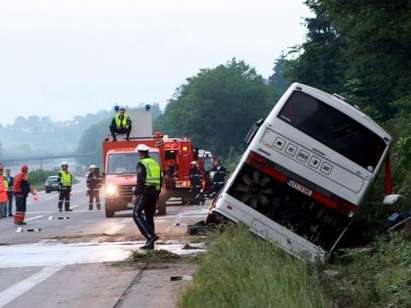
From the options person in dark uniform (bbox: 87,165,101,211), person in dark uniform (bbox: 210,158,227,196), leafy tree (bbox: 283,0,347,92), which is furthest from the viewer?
leafy tree (bbox: 283,0,347,92)

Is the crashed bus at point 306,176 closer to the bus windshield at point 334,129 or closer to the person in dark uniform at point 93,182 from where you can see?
the bus windshield at point 334,129

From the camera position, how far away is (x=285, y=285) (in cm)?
796

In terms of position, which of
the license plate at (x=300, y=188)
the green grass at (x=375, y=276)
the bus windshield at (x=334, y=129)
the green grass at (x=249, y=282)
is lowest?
the green grass at (x=375, y=276)

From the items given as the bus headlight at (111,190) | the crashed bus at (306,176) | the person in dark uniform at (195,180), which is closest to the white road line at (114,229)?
the bus headlight at (111,190)

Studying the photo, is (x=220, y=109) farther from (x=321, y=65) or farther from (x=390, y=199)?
(x=390, y=199)

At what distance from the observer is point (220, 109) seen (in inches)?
3723

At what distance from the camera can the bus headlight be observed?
1072 inches

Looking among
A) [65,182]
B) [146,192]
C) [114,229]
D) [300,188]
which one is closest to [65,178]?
[65,182]

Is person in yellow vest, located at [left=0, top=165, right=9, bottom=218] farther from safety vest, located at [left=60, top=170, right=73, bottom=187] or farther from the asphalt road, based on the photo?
the asphalt road

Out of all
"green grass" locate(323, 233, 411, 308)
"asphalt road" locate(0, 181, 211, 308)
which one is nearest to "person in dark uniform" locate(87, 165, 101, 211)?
"asphalt road" locate(0, 181, 211, 308)

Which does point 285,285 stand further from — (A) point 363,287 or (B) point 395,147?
(B) point 395,147

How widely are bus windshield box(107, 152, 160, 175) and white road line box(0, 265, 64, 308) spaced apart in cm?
1384

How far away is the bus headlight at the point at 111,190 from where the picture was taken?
27.2 metres

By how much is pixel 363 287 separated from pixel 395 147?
10.5 m
